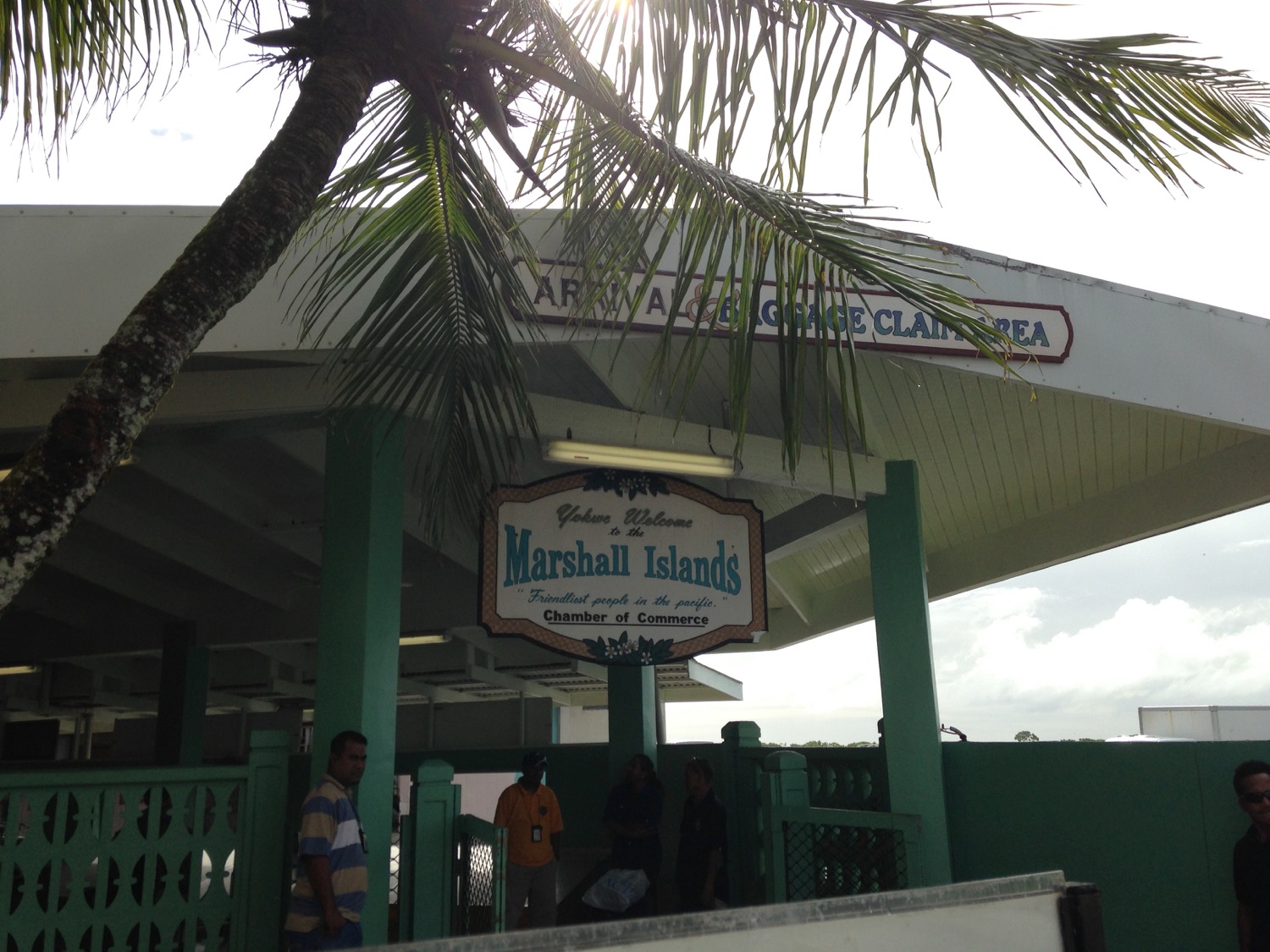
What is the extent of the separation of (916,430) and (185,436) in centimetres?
551

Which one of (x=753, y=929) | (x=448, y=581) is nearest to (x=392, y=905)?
(x=448, y=581)

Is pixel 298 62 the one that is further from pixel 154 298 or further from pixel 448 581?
pixel 448 581

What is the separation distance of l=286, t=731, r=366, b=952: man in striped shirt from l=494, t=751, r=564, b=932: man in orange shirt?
2.18 m

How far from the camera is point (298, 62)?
492 cm

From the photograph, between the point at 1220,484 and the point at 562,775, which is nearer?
the point at 1220,484

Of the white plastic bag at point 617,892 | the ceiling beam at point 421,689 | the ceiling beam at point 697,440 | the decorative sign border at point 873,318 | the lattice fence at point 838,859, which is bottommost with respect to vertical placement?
the white plastic bag at point 617,892

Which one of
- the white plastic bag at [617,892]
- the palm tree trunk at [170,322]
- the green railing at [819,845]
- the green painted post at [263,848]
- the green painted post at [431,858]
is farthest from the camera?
the white plastic bag at [617,892]

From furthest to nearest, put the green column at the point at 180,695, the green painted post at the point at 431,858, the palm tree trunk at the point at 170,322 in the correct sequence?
the green column at the point at 180,695
the green painted post at the point at 431,858
the palm tree trunk at the point at 170,322

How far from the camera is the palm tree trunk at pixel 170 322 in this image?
9.84 ft

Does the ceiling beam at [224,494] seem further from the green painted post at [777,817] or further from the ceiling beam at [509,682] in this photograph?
the ceiling beam at [509,682]

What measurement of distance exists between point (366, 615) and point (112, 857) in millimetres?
1808

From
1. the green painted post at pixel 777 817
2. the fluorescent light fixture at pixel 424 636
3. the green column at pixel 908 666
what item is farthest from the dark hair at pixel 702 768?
the fluorescent light fixture at pixel 424 636

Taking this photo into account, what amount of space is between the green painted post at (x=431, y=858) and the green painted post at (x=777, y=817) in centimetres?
217

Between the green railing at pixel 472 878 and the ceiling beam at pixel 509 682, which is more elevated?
the ceiling beam at pixel 509 682
